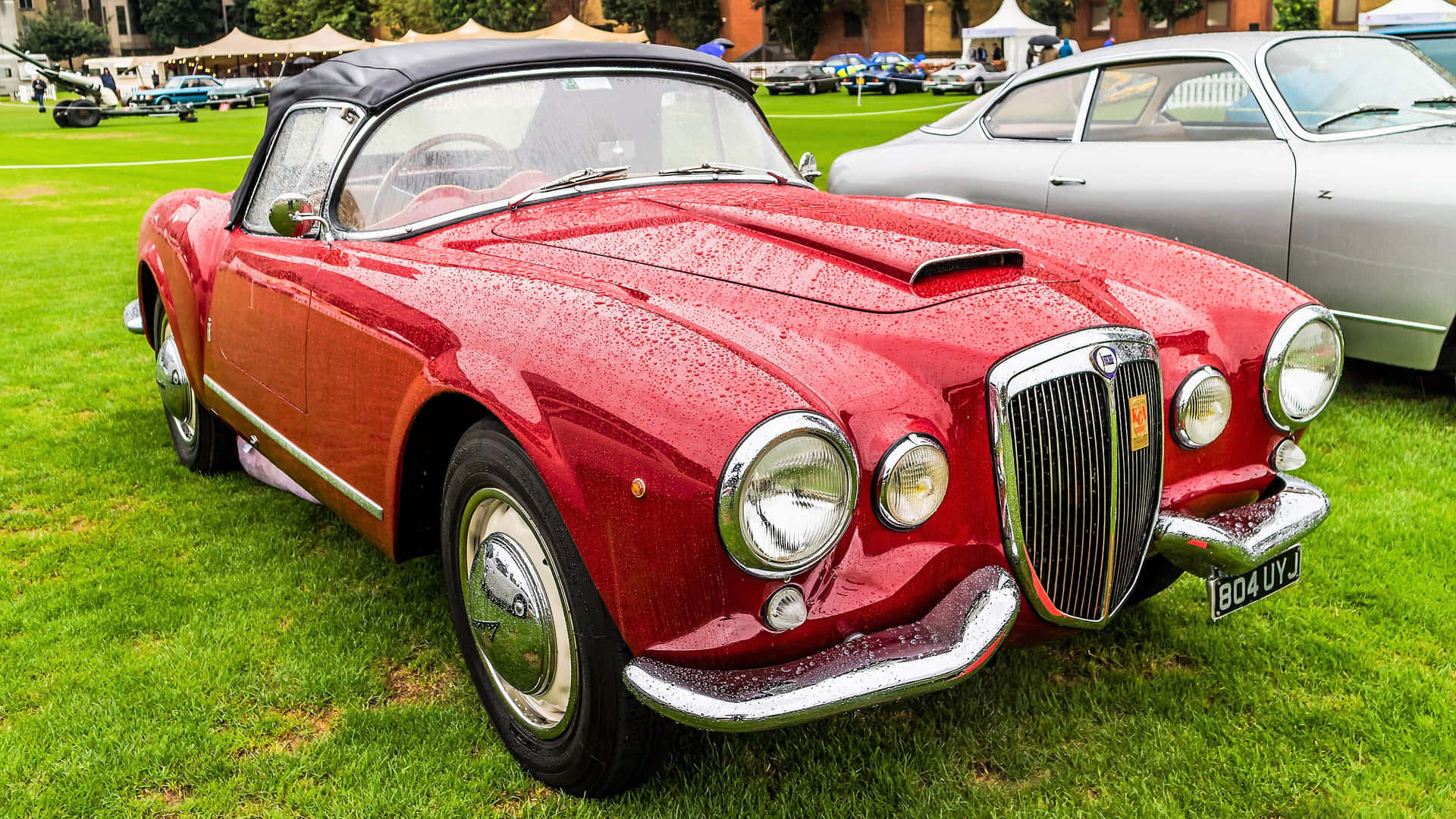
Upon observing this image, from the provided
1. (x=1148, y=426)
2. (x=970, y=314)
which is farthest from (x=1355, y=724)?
(x=970, y=314)

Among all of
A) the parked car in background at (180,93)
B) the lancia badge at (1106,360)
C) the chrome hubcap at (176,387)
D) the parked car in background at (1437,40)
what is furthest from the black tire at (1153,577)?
the parked car in background at (180,93)

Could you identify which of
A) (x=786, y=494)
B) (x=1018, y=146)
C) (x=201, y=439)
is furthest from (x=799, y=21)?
(x=786, y=494)

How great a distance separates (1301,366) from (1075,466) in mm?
934

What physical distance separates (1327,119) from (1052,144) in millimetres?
1332

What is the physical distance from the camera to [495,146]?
132 inches

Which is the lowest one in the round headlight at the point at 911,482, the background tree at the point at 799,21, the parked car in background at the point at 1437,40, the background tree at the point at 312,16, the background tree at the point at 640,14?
the round headlight at the point at 911,482

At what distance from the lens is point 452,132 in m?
3.34

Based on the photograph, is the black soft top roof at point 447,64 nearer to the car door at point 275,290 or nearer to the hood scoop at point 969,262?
the car door at point 275,290

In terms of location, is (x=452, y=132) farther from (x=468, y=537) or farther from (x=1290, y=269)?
(x=1290, y=269)

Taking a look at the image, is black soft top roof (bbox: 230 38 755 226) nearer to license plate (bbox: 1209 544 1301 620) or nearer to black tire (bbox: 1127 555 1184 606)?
black tire (bbox: 1127 555 1184 606)

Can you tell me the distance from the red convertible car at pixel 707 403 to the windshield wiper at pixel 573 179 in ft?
0.03

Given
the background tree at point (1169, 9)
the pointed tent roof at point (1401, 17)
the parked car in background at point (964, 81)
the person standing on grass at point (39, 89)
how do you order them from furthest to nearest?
the background tree at point (1169, 9) < the person standing on grass at point (39, 89) < the parked car in background at point (964, 81) < the pointed tent roof at point (1401, 17)

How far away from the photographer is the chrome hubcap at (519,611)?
7.91ft

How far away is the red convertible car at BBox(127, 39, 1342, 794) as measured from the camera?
2074mm
